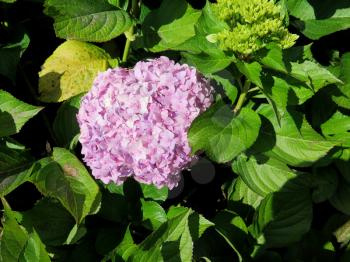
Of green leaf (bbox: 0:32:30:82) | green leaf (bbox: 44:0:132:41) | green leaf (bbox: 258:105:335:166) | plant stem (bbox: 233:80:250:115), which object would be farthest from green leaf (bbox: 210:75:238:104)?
green leaf (bbox: 0:32:30:82)

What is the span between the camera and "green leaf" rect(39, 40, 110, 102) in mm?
1970

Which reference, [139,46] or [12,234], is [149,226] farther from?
[139,46]

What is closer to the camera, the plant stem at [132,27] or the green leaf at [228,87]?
the green leaf at [228,87]

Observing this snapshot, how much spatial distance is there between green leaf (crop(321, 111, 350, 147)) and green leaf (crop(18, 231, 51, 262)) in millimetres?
1091

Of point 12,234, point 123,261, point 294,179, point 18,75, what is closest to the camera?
point 12,234

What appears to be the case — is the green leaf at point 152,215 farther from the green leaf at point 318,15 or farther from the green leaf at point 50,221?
the green leaf at point 318,15

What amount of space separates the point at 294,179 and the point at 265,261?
0.33 m

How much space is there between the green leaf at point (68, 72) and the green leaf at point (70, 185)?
0.34 m

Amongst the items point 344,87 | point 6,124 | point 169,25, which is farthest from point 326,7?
point 6,124

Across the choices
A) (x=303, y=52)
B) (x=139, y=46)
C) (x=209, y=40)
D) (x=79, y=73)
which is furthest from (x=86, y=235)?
(x=303, y=52)

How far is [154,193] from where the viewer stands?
1956 millimetres

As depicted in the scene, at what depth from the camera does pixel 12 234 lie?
1483 mm

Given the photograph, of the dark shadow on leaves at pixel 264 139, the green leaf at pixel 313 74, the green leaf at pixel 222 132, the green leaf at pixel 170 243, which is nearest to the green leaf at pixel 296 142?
the dark shadow on leaves at pixel 264 139

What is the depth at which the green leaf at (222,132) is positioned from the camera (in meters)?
1.56
